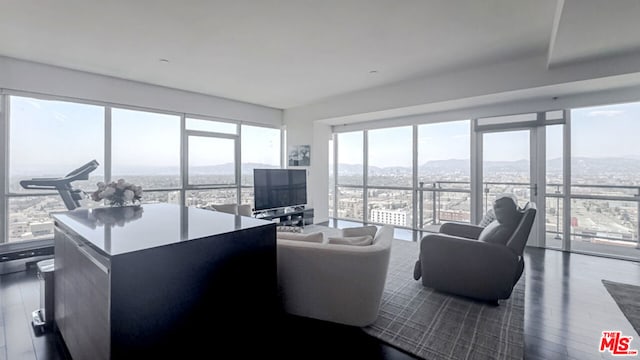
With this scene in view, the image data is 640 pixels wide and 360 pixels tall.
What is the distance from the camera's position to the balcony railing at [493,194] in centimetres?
413

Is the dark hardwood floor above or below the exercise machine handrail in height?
below

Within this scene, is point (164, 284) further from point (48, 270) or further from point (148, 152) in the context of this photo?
point (148, 152)

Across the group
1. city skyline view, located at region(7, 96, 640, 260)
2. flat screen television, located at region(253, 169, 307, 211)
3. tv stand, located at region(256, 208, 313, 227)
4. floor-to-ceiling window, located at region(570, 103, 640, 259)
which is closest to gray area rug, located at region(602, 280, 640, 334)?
floor-to-ceiling window, located at region(570, 103, 640, 259)

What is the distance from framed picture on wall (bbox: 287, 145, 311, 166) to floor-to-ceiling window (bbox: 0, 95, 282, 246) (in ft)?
2.04

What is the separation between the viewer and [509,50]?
11.9 ft

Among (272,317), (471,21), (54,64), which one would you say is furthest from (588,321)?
(54,64)

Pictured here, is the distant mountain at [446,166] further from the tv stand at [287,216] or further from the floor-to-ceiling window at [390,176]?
the tv stand at [287,216]

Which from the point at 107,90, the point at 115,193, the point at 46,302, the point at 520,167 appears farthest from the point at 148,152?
the point at 520,167

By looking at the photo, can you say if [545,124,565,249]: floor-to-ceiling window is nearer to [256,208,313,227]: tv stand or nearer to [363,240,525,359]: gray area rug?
[363,240,525,359]: gray area rug

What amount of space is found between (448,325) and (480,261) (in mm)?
714

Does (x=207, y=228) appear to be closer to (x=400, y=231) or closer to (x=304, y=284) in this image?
(x=304, y=284)

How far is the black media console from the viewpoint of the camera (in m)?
4.81

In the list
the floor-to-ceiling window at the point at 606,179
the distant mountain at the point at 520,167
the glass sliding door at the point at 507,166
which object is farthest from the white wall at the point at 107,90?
the floor-to-ceiling window at the point at 606,179

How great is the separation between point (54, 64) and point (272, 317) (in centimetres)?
472
